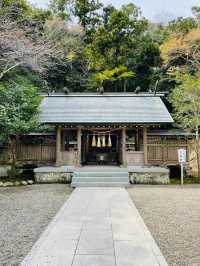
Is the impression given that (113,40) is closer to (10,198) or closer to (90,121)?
(90,121)

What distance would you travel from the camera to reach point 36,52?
1473 centimetres

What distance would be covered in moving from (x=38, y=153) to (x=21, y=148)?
3.29 feet

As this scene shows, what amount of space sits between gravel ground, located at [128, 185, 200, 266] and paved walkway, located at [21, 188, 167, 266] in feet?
0.86

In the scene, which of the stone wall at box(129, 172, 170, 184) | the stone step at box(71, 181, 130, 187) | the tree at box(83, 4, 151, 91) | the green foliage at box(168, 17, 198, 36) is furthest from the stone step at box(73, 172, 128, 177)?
the green foliage at box(168, 17, 198, 36)

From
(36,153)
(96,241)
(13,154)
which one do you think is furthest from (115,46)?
(96,241)

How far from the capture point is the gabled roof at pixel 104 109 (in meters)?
14.5

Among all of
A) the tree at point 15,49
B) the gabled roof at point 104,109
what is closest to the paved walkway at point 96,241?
the gabled roof at point 104,109

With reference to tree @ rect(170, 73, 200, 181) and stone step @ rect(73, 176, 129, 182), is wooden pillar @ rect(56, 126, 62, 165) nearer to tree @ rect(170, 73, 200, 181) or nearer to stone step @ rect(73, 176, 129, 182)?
stone step @ rect(73, 176, 129, 182)

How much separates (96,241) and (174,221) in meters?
2.45

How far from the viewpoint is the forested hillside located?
22.2 m

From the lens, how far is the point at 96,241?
4.57 metres

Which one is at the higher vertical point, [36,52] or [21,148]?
[36,52]

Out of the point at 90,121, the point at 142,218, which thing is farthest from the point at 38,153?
the point at 142,218

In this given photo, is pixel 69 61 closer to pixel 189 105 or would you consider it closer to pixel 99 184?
pixel 189 105
